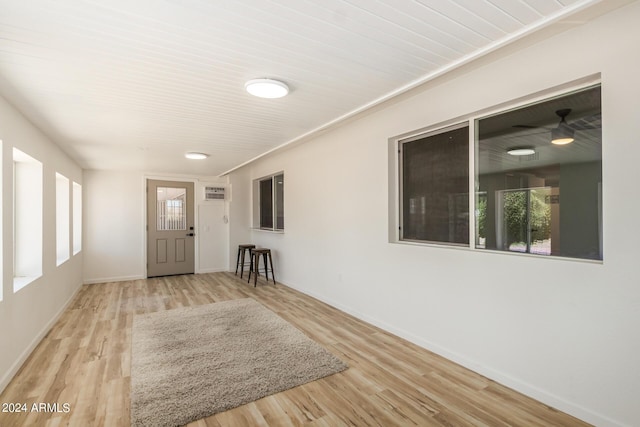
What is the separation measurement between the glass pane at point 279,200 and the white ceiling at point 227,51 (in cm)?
269

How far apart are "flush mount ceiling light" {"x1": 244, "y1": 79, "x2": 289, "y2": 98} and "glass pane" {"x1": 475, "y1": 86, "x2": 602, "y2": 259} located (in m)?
1.75

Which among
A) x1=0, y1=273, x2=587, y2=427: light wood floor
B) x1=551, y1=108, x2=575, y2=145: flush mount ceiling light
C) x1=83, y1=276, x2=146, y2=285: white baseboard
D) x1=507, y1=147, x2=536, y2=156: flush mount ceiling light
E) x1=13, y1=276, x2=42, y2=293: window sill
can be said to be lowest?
x1=83, y1=276, x2=146, y2=285: white baseboard

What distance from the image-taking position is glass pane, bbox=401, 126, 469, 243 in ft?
9.14

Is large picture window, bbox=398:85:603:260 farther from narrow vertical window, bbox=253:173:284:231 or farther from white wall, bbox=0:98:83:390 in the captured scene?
white wall, bbox=0:98:83:390

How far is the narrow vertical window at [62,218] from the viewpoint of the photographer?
4.71 meters

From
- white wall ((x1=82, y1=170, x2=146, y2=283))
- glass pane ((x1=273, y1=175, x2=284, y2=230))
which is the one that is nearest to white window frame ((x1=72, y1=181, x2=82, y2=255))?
white wall ((x1=82, y1=170, x2=146, y2=283))

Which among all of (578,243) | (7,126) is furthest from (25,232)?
(578,243)

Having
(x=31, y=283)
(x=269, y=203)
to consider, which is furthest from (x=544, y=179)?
(x=269, y=203)

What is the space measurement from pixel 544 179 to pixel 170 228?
23.0 feet

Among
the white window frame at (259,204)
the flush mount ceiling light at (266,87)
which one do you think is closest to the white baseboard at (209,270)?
the white window frame at (259,204)

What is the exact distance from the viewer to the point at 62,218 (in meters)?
4.73

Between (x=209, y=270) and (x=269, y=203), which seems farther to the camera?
(x=209, y=270)

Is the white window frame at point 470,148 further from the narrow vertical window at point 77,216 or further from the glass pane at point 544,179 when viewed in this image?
the narrow vertical window at point 77,216

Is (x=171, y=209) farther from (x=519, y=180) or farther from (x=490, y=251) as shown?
(x=519, y=180)
